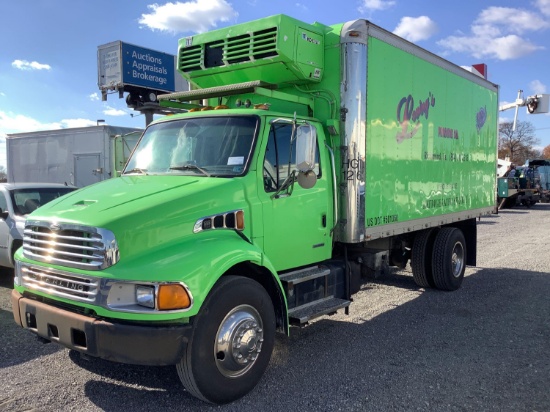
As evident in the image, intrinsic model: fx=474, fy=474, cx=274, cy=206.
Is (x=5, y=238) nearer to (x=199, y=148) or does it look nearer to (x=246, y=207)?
(x=199, y=148)

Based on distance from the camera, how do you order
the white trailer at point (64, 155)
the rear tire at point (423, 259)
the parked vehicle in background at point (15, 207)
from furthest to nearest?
the white trailer at point (64, 155)
the rear tire at point (423, 259)
the parked vehicle in background at point (15, 207)

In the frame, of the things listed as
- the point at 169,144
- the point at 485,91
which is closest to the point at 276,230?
the point at 169,144

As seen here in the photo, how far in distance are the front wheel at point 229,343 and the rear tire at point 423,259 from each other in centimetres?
421

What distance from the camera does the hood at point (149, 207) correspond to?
3.47 metres

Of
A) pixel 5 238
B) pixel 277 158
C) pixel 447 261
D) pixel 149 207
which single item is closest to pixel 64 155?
pixel 5 238

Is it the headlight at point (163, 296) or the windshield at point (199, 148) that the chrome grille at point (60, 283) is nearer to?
the headlight at point (163, 296)

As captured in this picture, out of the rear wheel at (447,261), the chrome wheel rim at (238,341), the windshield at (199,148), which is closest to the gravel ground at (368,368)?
the chrome wheel rim at (238,341)

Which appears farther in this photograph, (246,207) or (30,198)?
(30,198)

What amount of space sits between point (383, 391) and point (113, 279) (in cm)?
243

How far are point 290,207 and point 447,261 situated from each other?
159 inches

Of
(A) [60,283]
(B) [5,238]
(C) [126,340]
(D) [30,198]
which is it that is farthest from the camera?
(D) [30,198]

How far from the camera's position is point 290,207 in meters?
4.62

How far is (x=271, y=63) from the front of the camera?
518 centimetres

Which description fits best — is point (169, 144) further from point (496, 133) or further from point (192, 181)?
point (496, 133)
